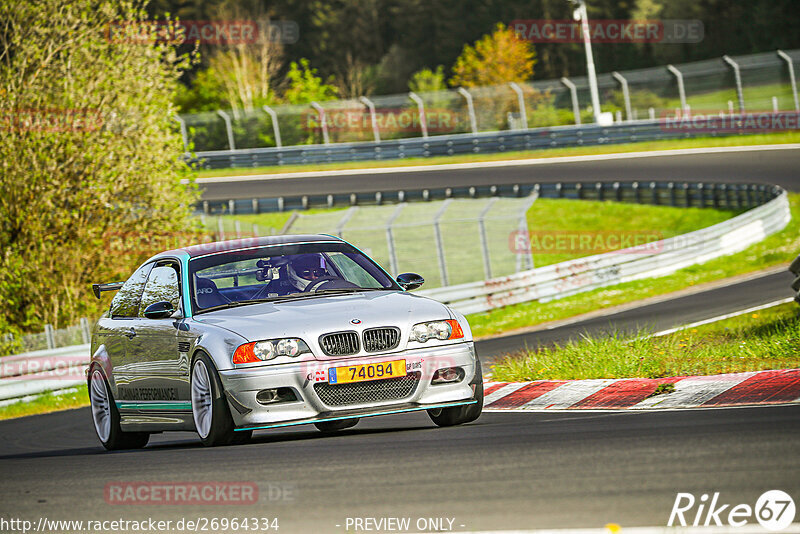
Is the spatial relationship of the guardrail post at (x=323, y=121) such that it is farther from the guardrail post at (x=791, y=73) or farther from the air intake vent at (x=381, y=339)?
the air intake vent at (x=381, y=339)

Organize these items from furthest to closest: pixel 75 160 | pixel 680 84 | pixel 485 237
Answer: pixel 680 84 → pixel 485 237 → pixel 75 160

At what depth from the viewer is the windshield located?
Answer: 29.3 feet

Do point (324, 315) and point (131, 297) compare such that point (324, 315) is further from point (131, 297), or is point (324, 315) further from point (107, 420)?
point (107, 420)

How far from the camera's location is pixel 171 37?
24594 millimetres

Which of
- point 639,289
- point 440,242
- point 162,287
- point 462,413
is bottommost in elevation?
point 639,289

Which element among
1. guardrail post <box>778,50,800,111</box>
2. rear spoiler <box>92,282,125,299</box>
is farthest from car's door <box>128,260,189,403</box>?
guardrail post <box>778,50,800,111</box>

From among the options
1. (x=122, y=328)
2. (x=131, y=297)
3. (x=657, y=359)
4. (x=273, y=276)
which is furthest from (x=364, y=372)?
(x=657, y=359)

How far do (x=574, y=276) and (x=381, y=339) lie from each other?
1703 centimetres

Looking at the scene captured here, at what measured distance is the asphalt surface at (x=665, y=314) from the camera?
57.3 feet

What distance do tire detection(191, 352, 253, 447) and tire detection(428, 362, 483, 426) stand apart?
4.66 feet

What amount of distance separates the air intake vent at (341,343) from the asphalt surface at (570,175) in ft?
90.7

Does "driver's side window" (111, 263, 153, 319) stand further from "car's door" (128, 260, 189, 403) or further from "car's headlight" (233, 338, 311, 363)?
"car's headlight" (233, 338, 311, 363)

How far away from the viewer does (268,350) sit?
7.83m

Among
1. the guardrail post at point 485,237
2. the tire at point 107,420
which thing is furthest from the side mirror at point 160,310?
the guardrail post at point 485,237
